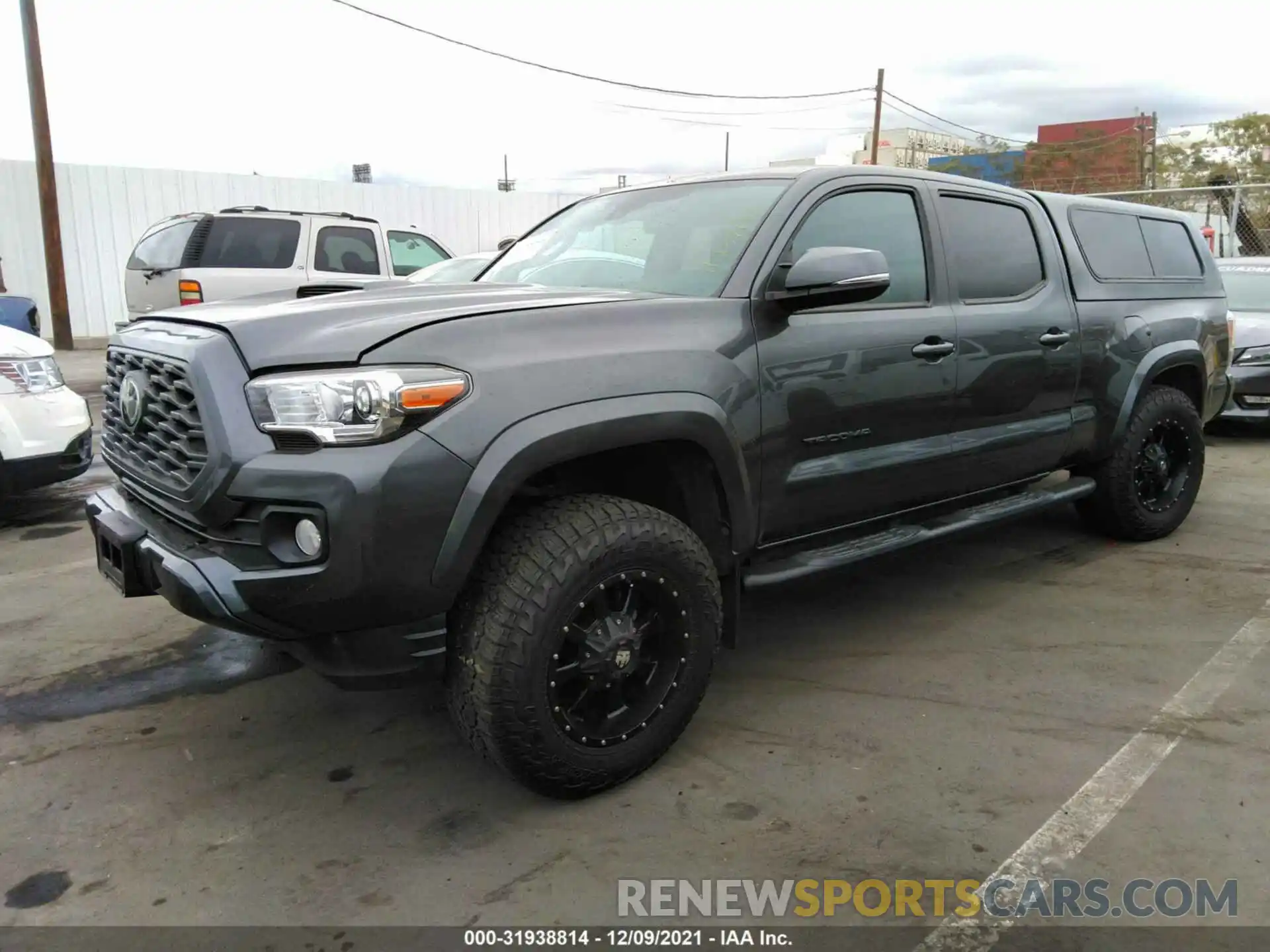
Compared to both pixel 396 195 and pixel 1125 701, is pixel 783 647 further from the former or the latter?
pixel 396 195

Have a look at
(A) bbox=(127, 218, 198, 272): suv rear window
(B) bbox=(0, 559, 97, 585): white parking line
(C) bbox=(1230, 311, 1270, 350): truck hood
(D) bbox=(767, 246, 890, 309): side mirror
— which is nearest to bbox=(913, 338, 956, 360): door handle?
(D) bbox=(767, 246, 890, 309): side mirror

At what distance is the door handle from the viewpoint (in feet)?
11.6

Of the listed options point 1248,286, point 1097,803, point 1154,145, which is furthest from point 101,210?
point 1154,145

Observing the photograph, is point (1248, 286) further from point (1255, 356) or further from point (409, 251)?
point (409, 251)

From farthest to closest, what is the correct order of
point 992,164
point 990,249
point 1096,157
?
1. point 1096,157
2. point 992,164
3. point 990,249

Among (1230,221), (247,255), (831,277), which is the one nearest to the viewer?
(831,277)

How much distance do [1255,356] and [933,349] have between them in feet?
19.7

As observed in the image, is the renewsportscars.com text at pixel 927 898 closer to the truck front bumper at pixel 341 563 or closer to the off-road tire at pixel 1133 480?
the truck front bumper at pixel 341 563

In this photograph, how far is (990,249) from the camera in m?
4.09

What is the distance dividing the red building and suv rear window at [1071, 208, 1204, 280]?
1814 inches

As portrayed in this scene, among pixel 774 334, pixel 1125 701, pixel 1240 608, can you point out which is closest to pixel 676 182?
pixel 774 334

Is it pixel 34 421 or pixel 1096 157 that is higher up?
pixel 1096 157

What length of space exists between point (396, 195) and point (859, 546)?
61.4 ft

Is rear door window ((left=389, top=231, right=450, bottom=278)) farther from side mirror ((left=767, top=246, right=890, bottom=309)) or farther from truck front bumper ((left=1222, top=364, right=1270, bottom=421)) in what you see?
side mirror ((left=767, top=246, right=890, bottom=309))
